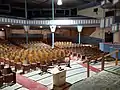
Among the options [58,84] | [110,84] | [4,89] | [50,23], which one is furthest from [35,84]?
[50,23]

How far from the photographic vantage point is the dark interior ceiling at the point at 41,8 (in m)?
24.9

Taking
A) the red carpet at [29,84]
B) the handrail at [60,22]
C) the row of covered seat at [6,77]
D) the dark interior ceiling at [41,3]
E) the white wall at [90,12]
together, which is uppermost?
the dark interior ceiling at [41,3]

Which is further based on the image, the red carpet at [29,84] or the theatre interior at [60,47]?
the red carpet at [29,84]

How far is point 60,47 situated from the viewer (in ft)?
71.3

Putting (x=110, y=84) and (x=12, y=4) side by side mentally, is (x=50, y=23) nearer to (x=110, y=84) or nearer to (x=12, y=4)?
(x=12, y=4)

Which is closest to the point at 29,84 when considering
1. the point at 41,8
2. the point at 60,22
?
the point at 60,22

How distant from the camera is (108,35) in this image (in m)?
22.7

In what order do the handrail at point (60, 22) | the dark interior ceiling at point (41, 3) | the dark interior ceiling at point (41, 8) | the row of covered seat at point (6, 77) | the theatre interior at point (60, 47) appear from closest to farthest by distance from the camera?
the theatre interior at point (60, 47) < the row of covered seat at point (6, 77) < the handrail at point (60, 22) < the dark interior ceiling at point (41, 3) < the dark interior ceiling at point (41, 8)

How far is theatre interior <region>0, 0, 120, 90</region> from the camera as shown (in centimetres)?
540

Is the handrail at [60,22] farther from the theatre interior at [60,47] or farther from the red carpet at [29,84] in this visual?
the red carpet at [29,84]

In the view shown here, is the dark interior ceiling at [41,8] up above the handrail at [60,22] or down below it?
above

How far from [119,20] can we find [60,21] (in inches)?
317

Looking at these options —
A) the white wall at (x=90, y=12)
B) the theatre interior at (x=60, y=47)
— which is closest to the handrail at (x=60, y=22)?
the theatre interior at (x=60, y=47)

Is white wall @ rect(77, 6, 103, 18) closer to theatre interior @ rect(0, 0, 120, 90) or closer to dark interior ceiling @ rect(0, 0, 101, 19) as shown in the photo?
theatre interior @ rect(0, 0, 120, 90)
